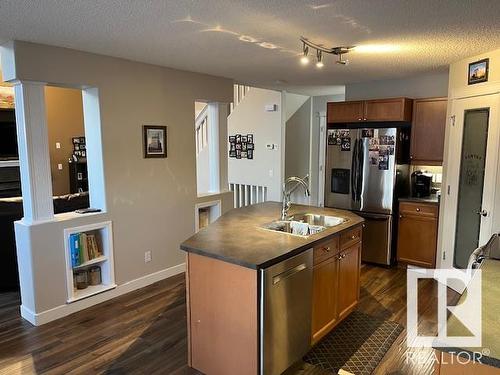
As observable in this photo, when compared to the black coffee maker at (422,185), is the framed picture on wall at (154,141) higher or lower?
higher

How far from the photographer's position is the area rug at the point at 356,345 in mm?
2744

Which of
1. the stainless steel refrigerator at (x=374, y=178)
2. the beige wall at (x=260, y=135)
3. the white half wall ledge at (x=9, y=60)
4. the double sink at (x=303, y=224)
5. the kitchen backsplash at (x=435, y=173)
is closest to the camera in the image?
the white half wall ledge at (x=9, y=60)

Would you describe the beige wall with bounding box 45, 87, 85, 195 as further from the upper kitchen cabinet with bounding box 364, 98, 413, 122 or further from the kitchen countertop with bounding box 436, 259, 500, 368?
the kitchen countertop with bounding box 436, 259, 500, 368

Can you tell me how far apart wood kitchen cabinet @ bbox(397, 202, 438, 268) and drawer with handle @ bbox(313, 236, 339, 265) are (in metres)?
2.10

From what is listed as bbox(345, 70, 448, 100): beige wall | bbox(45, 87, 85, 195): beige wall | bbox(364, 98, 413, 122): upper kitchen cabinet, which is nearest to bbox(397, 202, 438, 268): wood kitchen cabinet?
bbox(364, 98, 413, 122): upper kitchen cabinet

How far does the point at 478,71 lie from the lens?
366cm

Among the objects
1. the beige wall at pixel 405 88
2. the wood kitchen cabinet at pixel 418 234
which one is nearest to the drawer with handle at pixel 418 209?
the wood kitchen cabinet at pixel 418 234

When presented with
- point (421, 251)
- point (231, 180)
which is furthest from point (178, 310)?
point (231, 180)

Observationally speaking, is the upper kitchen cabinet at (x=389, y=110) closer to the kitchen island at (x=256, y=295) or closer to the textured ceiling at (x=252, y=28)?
the textured ceiling at (x=252, y=28)

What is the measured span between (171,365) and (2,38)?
2.91 metres

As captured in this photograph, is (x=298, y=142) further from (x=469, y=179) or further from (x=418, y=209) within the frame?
(x=469, y=179)

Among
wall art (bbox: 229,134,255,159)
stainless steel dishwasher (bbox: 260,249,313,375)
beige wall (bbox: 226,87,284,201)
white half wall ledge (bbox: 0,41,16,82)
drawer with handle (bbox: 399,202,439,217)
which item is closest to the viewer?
stainless steel dishwasher (bbox: 260,249,313,375)

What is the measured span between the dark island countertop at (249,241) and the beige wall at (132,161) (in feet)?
4.03

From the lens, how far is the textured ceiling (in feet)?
7.49
